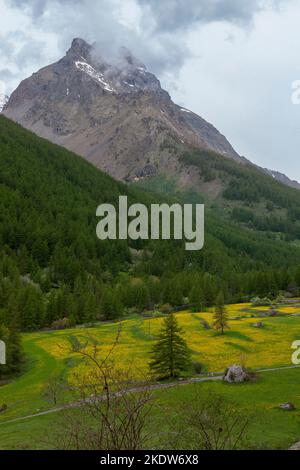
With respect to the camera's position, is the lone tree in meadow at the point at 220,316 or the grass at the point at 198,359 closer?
the grass at the point at 198,359

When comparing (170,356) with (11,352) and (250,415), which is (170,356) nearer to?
(250,415)

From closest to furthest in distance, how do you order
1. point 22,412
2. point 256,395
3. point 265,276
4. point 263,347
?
1. point 256,395
2. point 22,412
3. point 263,347
4. point 265,276

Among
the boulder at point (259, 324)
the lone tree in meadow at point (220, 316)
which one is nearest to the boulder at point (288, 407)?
the lone tree in meadow at point (220, 316)

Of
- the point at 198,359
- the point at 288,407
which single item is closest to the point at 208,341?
the point at 198,359

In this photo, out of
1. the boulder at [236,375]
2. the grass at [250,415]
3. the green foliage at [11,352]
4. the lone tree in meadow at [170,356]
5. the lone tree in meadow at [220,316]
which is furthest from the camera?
the lone tree in meadow at [220,316]

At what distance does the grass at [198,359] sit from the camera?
39.3m

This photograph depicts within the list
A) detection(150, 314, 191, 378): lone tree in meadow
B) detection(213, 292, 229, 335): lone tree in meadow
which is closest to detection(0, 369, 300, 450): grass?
detection(150, 314, 191, 378): lone tree in meadow

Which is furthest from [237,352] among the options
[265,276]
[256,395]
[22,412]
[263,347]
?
[265,276]

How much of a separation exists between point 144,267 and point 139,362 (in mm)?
123478

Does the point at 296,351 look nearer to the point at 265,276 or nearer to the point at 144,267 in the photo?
the point at 265,276

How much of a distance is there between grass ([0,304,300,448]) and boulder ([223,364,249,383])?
1458 mm

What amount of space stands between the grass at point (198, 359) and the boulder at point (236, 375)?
146cm

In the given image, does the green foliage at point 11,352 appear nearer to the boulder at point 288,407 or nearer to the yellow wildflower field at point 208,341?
the yellow wildflower field at point 208,341
